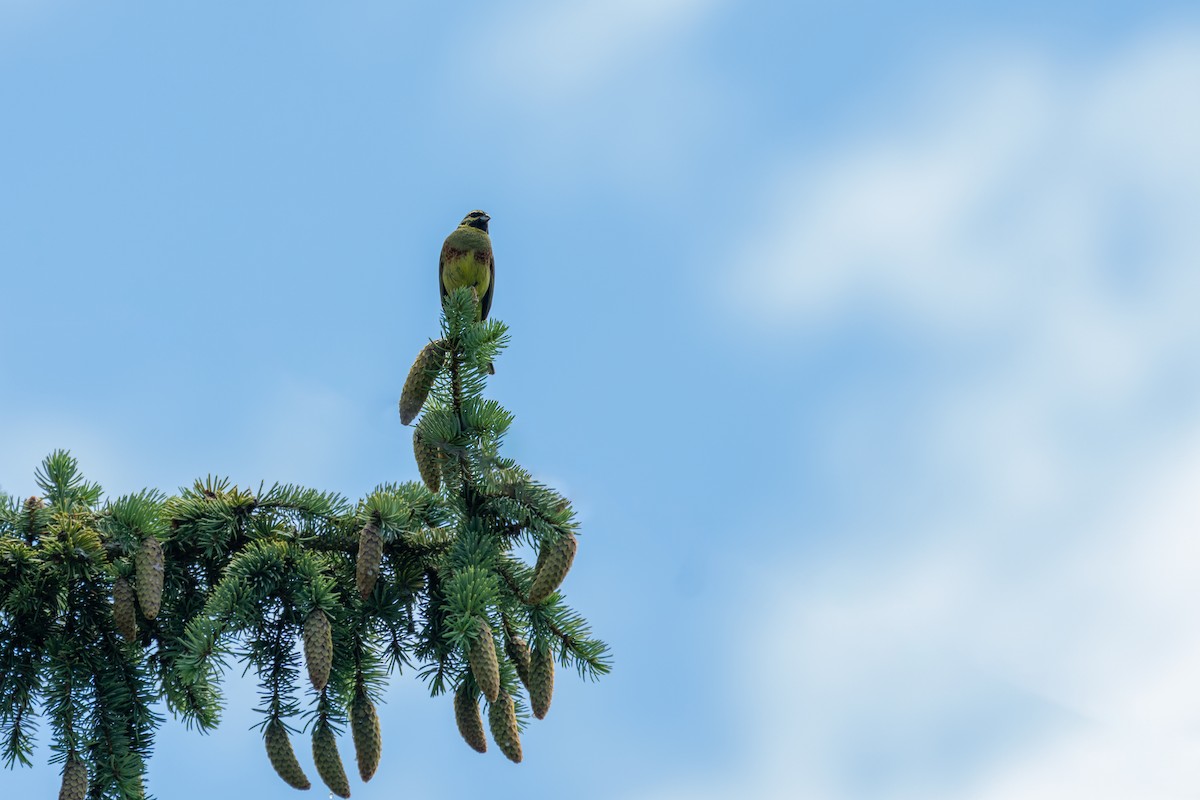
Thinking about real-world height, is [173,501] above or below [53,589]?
above

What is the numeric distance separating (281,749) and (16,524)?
3.64 ft

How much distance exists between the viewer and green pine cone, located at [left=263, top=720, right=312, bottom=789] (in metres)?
3.55

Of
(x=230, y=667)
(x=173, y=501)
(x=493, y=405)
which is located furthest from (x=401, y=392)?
(x=230, y=667)

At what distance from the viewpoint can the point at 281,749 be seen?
3.55 meters

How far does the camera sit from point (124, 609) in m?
3.48

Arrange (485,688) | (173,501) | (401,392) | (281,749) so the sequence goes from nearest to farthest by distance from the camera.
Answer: (485,688) < (281,749) < (173,501) < (401,392)

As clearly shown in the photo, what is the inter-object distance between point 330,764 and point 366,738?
0.41ft

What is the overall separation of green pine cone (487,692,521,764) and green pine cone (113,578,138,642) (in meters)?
1.06

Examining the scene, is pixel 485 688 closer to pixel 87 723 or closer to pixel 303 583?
pixel 303 583

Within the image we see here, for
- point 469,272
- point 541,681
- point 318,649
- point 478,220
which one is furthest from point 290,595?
point 478,220

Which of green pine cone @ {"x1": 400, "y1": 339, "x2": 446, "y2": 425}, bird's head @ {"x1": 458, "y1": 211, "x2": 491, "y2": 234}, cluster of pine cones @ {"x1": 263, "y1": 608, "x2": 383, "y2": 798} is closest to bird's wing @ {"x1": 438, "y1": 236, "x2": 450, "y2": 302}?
bird's head @ {"x1": 458, "y1": 211, "x2": 491, "y2": 234}

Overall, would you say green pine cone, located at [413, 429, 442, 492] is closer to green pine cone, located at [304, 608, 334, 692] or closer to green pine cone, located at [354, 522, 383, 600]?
green pine cone, located at [354, 522, 383, 600]

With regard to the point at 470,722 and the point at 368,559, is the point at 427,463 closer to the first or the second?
the point at 368,559

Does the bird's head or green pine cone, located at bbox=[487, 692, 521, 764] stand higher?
the bird's head
